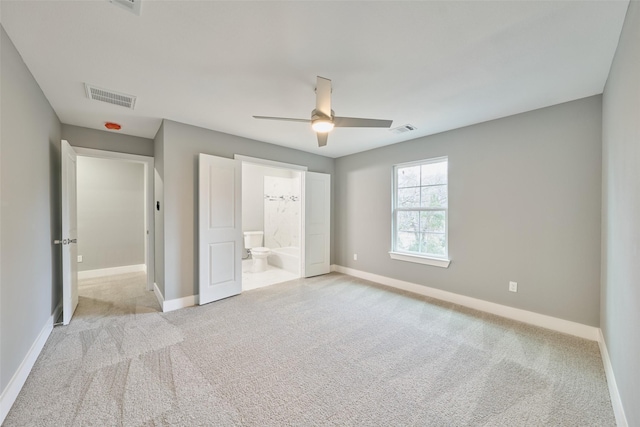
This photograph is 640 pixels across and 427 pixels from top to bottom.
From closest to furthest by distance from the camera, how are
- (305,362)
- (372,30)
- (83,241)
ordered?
(372,30), (305,362), (83,241)

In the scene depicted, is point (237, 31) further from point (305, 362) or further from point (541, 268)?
point (541, 268)

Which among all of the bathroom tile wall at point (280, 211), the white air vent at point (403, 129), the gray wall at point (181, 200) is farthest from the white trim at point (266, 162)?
the white air vent at point (403, 129)

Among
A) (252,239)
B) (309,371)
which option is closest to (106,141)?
(252,239)

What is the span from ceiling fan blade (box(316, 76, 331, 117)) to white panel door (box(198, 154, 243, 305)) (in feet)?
6.52

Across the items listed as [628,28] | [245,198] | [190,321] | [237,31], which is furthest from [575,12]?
[245,198]

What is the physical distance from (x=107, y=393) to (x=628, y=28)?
13.2ft

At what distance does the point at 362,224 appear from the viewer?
491 cm

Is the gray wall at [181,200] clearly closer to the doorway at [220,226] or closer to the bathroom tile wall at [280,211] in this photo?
the doorway at [220,226]

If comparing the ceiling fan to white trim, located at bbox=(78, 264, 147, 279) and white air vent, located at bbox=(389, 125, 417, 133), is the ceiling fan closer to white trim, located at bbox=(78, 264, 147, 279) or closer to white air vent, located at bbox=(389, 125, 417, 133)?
white air vent, located at bbox=(389, 125, 417, 133)

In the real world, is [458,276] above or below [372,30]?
below

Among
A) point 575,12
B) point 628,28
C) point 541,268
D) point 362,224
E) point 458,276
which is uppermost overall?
point 575,12

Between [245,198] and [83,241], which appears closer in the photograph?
[83,241]

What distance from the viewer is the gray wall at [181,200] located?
3.30 metres

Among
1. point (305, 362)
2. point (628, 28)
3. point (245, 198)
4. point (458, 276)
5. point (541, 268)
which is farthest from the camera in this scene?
point (245, 198)
